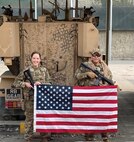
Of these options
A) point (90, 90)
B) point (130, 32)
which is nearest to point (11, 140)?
point (90, 90)

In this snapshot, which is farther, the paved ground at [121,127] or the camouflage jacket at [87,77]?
the paved ground at [121,127]

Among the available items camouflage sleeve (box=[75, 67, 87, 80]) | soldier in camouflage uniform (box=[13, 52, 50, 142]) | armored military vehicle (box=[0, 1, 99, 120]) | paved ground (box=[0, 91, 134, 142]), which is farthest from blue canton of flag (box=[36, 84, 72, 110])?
armored military vehicle (box=[0, 1, 99, 120])

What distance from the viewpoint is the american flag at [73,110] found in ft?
21.5

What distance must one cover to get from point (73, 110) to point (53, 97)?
1.28 ft

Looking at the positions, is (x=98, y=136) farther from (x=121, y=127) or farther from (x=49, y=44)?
(x=49, y=44)

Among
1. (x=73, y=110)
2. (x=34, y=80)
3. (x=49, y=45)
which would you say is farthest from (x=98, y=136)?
(x=49, y=45)

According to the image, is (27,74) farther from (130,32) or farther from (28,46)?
(130,32)

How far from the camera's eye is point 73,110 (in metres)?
6.60

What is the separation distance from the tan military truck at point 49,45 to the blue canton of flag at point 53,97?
5.33 feet

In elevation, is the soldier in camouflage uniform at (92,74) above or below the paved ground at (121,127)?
above

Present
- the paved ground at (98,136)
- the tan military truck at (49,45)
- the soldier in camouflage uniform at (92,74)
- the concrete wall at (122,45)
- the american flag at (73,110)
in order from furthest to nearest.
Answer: the concrete wall at (122,45), the tan military truck at (49,45), the paved ground at (98,136), the soldier in camouflage uniform at (92,74), the american flag at (73,110)

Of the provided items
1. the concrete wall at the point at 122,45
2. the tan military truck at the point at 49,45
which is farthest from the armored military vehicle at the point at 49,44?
the concrete wall at the point at 122,45

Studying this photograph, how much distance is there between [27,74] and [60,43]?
1824 mm

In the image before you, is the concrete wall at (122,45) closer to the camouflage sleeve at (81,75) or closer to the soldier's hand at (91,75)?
the camouflage sleeve at (81,75)
